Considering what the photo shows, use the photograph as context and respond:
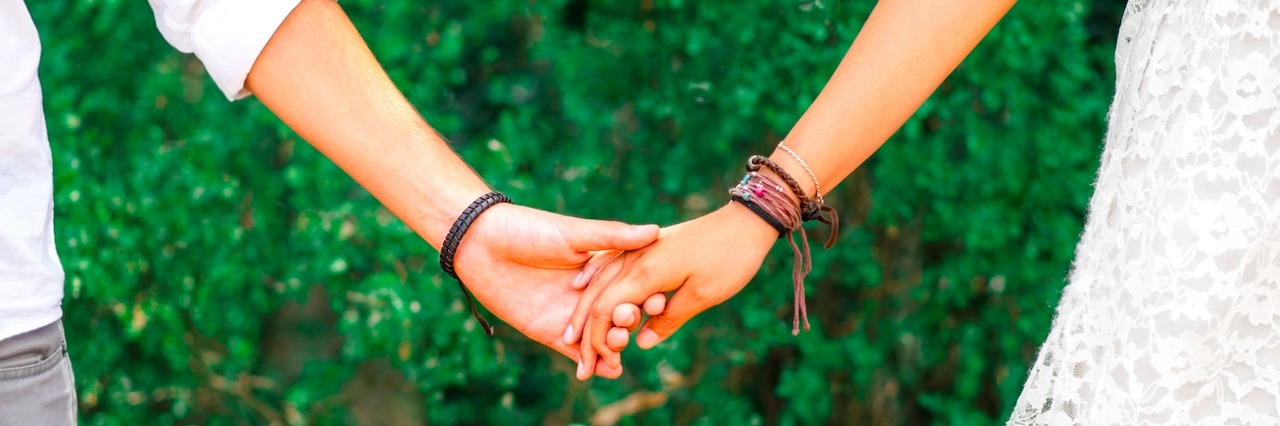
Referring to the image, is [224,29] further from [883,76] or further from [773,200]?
[883,76]

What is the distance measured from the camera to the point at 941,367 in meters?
2.93

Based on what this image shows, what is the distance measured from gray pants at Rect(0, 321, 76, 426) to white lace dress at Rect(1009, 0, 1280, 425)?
1135 millimetres

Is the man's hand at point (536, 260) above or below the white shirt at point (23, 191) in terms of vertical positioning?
below

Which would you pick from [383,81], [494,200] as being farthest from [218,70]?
[494,200]

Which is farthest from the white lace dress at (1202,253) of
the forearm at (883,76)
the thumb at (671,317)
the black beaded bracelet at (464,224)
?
the black beaded bracelet at (464,224)

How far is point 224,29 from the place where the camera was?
1626 mm

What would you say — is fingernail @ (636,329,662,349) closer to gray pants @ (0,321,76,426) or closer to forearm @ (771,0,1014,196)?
forearm @ (771,0,1014,196)

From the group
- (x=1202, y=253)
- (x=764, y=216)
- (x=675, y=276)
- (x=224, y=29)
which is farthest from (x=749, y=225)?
(x=224, y=29)

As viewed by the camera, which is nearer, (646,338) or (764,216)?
(764,216)

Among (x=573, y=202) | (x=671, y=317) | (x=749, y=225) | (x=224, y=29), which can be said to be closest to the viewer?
(x=224, y=29)

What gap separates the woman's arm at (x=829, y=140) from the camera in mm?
1623

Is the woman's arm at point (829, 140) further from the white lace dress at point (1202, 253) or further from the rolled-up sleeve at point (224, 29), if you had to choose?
the rolled-up sleeve at point (224, 29)

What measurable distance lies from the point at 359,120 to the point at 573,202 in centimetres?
97

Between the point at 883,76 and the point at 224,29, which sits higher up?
the point at 883,76
